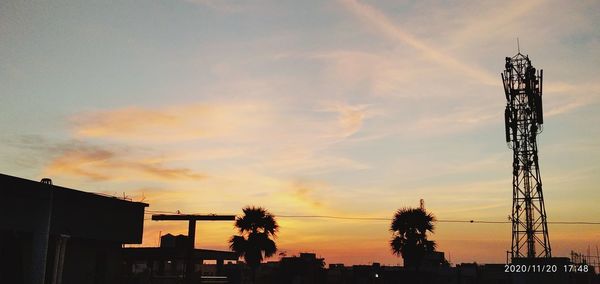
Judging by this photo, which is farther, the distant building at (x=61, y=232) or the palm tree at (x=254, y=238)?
the palm tree at (x=254, y=238)

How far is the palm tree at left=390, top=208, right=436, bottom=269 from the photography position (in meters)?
50.0

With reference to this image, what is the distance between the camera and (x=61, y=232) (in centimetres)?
3231

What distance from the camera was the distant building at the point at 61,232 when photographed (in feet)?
95.7

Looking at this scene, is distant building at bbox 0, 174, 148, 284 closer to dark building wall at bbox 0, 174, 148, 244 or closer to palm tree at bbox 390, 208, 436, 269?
dark building wall at bbox 0, 174, 148, 244

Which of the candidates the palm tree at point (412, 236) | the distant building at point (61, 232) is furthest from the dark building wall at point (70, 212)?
the palm tree at point (412, 236)

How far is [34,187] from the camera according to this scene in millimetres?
30766

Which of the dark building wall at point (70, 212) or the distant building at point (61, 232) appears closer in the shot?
the distant building at point (61, 232)

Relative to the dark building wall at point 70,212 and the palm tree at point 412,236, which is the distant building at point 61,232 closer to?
the dark building wall at point 70,212

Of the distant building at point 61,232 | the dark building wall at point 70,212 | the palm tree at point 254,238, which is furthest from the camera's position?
the palm tree at point 254,238

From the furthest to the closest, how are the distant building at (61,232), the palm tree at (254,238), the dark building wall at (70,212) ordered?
the palm tree at (254,238) < the dark building wall at (70,212) < the distant building at (61,232)

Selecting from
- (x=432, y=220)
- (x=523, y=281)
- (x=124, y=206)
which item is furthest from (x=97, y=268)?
(x=523, y=281)

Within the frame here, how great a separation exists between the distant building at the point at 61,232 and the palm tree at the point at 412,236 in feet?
80.0

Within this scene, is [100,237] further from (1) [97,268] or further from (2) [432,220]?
(2) [432,220]

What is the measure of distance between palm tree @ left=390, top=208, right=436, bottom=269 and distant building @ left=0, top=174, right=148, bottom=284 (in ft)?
80.0
